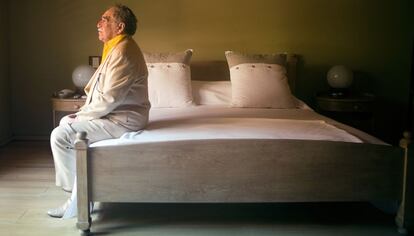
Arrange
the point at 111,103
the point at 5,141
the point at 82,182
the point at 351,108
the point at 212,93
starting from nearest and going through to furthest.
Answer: the point at 82,182, the point at 111,103, the point at 212,93, the point at 351,108, the point at 5,141

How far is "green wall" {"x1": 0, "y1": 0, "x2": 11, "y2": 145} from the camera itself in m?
4.39

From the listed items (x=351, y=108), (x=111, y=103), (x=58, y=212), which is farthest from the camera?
(x=351, y=108)

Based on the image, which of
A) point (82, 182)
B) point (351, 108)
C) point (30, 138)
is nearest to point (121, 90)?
point (82, 182)

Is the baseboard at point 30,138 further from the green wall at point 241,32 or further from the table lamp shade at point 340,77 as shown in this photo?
the table lamp shade at point 340,77

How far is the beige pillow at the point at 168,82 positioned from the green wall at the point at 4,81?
145 cm

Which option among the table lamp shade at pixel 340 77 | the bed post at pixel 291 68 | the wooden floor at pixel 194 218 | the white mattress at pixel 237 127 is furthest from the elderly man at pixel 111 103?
the table lamp shade at pixel 340 77

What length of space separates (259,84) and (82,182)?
1.86 metres

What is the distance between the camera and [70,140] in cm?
276

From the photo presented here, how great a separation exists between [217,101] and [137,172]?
1642mm

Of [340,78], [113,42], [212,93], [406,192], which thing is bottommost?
[406,192]

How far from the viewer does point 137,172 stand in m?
2.46

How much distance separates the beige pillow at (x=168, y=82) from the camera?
12.5 ft

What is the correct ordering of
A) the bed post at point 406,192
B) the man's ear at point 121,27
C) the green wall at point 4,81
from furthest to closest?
the green wall at point 4,81
the man's ear at point 121,27
the bed post at point 406,192

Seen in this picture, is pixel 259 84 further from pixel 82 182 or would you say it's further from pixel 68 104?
pixel 82 182
